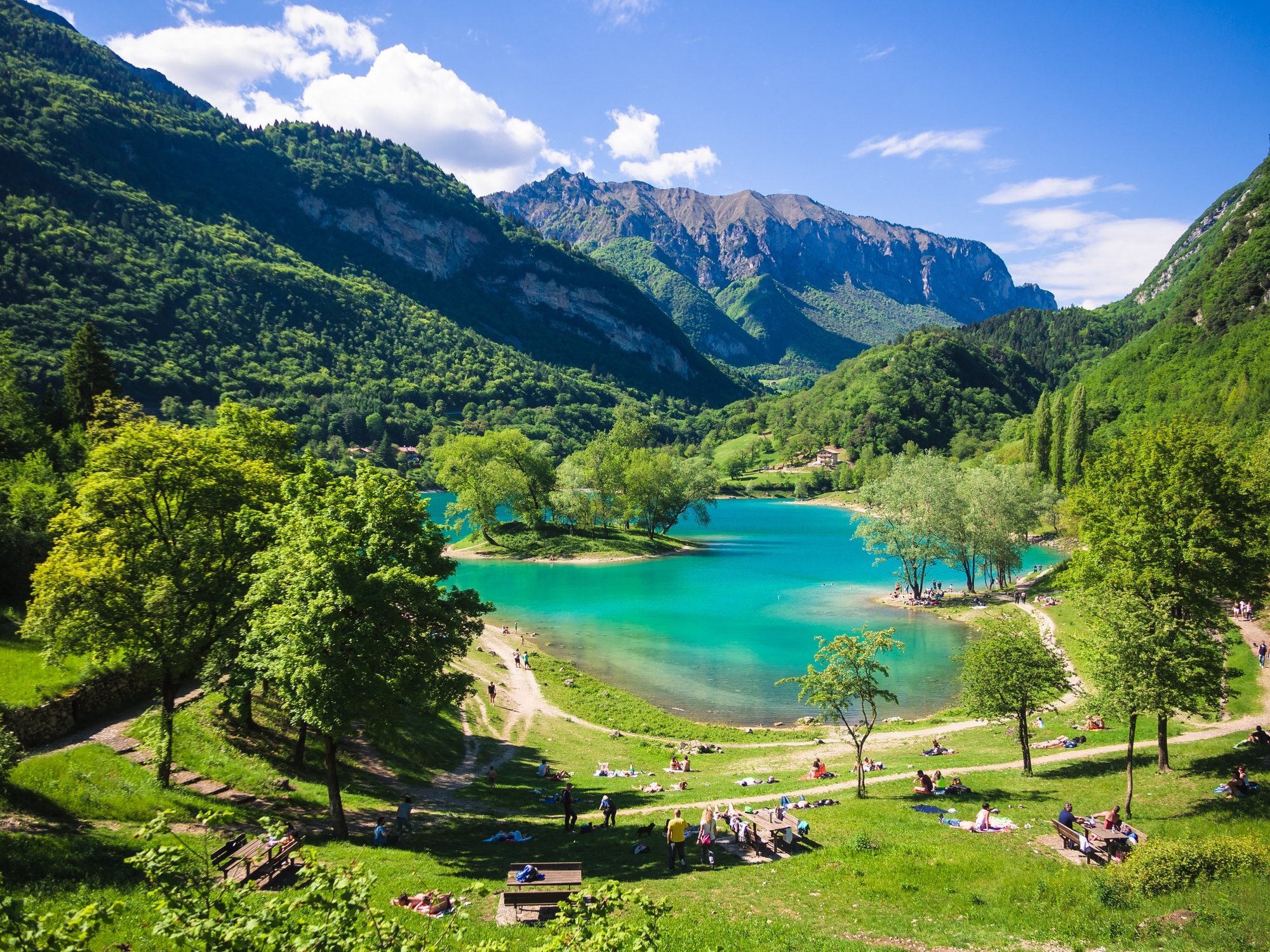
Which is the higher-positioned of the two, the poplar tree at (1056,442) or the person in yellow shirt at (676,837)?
the poplar tree at (1056,442)

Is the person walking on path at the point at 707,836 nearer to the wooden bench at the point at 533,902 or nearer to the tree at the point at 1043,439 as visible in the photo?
the wooden bench at the point at 533,902

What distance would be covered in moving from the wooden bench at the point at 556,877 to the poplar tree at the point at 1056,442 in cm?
12949

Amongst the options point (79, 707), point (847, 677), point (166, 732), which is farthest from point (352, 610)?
point (847, 677)

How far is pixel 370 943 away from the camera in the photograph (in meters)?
6.08

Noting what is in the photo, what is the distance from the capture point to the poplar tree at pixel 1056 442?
121 meters

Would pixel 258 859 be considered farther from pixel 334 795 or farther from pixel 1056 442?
pixel 1056 442

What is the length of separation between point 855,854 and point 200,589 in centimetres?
1984

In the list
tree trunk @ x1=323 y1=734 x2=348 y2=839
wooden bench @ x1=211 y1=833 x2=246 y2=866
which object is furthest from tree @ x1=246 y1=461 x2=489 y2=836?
wooden bench @ x1=211 y1=833 x2=246 y2=866

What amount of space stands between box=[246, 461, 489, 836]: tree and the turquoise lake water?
24926 mm

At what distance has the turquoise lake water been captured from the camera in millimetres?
44375

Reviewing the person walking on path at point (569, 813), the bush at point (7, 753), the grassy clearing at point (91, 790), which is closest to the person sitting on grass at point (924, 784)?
the person walking on path at point (569, 813)

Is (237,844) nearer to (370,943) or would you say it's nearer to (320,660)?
(320,660)

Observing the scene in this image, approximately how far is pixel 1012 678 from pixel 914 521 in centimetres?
4736

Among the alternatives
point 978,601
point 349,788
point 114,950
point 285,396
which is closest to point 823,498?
point 978,601
